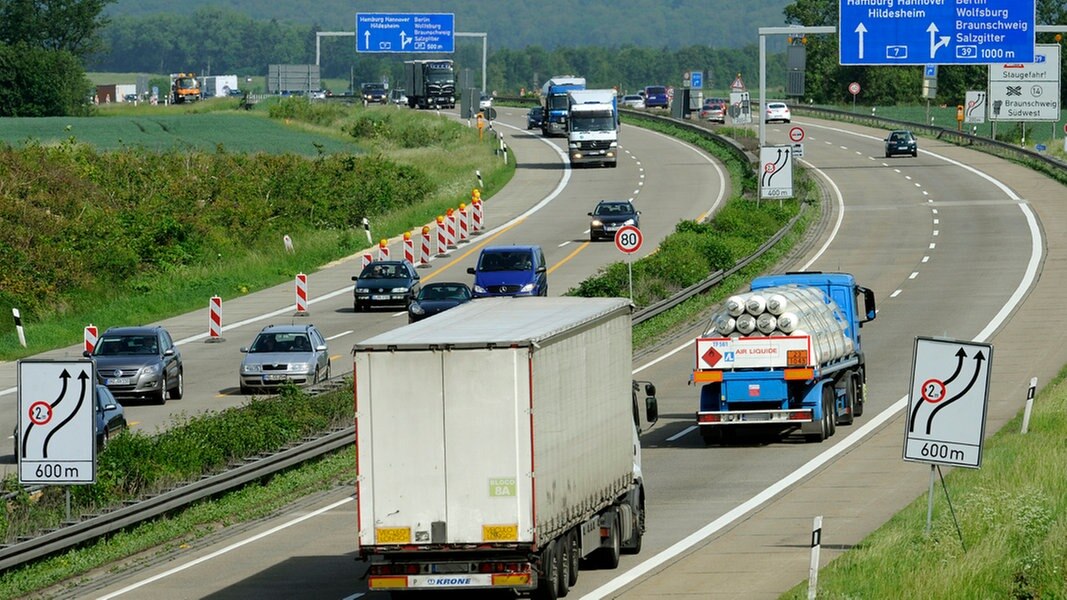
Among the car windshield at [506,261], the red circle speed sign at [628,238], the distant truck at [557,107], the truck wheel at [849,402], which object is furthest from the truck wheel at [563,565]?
the distant truck at [557,107]

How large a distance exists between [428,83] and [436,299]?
8622cm

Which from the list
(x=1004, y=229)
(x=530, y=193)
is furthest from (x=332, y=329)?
(x=530, y=193)

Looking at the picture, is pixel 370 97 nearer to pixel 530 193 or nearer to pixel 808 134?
pixel 808 134

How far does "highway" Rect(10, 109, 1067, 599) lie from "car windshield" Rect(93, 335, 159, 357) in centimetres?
137

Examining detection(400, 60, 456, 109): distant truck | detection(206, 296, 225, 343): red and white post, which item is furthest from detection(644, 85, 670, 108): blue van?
detection(206, 296, 225, 343): red and white post

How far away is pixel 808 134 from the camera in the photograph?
10731 cm

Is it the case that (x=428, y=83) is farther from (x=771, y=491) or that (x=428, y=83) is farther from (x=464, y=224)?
(x=771, y=491)

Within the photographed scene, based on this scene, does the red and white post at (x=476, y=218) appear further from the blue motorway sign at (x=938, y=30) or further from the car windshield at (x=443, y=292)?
the car windshield at (x=443, y=292)

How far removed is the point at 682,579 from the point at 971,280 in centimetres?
3329

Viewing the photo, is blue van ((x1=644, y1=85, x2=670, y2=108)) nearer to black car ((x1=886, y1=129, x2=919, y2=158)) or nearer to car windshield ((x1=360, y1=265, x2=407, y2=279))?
black car ((x1=886, y1=129, x2=919, y2=158))

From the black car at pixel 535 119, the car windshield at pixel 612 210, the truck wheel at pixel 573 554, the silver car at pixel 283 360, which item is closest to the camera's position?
the truck wheel at pixel 573 554

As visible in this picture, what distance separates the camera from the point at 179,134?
92.8 metres

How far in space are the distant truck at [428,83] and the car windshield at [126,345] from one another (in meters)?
92.8

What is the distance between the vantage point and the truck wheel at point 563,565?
17766 millimetres
